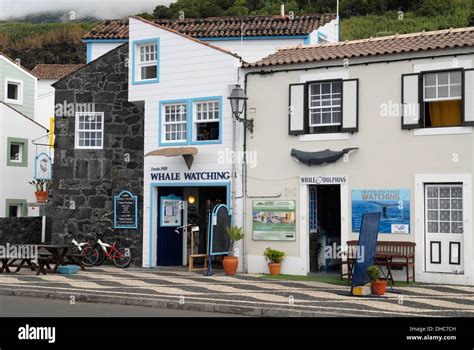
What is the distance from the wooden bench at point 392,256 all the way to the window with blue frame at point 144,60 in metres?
8.42

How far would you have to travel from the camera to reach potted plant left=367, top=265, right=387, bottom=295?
15812 millimetres

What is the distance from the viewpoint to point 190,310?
584 inches

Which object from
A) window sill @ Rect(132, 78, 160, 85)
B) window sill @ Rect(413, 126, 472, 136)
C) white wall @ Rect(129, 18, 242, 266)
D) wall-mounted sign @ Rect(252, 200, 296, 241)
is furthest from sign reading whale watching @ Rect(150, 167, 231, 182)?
window sill @ Rect(413, 126, 472, 136)

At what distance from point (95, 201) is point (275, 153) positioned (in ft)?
20.9

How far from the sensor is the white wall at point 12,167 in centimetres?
3428

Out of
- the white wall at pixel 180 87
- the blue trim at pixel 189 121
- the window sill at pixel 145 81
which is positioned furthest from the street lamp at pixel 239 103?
the window sill at pixel 145 81

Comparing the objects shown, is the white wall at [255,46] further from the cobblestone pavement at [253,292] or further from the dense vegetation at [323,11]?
the dense vegetation at [323,11]

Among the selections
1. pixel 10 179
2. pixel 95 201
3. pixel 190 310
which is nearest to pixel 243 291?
pixel 190 310

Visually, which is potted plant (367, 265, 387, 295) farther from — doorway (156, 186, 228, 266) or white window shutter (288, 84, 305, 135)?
doorway (156, 186, 228, 266)

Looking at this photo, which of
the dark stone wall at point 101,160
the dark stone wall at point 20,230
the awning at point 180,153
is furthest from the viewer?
the dark stone wall at point 20,230

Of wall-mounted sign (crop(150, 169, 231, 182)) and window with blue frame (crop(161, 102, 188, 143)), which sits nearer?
wall-mounted sign (crop(150, 169, 231, 182))

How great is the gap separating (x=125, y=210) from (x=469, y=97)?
10671mm

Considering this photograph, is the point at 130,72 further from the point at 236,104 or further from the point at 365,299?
the point at 365,299

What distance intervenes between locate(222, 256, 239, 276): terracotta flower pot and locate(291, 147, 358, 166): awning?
311cm
